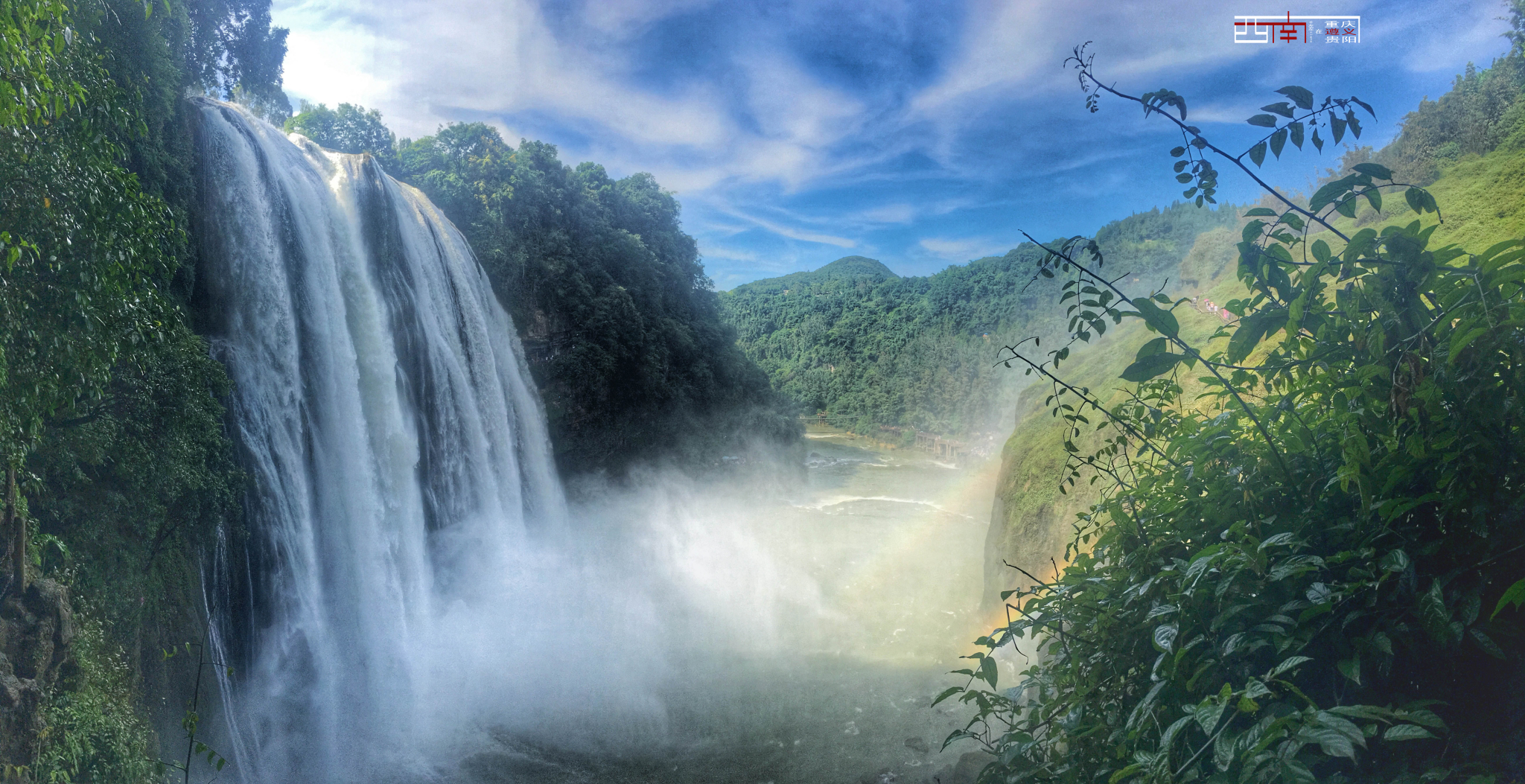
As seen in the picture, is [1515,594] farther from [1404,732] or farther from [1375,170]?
[1375,170]

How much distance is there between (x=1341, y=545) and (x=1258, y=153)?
711mm

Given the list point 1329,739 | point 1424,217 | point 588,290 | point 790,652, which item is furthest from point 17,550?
point 1424,217

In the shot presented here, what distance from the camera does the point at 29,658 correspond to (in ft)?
14.9

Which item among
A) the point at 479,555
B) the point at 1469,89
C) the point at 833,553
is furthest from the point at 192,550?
the point at 1469,89

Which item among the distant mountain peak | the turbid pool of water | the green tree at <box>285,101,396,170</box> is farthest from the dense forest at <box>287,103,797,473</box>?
the distant mountain peak

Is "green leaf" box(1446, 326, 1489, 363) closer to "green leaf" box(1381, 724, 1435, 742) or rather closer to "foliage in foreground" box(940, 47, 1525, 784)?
"foliage in foreground" box(940, 47, 1525, 784)

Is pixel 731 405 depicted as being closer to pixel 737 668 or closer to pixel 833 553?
pixel 833 553

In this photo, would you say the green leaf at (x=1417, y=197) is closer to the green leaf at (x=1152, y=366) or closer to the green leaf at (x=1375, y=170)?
the green leaf at (x=1375, y=170)

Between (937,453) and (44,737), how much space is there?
33891 mm

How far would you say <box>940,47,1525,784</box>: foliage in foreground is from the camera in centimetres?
101

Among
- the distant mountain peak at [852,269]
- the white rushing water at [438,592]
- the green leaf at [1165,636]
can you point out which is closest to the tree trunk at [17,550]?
the white rushing water at [438,592]

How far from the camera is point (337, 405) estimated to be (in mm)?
9172

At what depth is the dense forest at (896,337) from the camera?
108 feet

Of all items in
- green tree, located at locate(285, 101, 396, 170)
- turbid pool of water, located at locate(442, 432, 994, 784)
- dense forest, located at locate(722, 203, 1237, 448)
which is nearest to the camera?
turbid pool of water, located at locate(442, 432, 994, 784)
